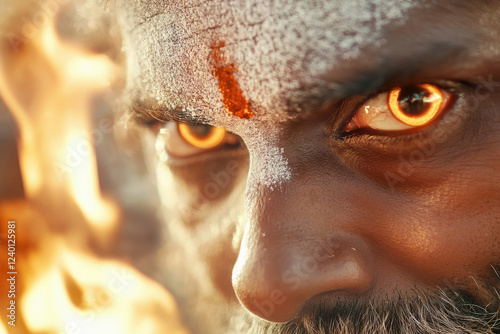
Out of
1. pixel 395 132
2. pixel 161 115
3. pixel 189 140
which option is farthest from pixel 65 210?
pixel 395 132

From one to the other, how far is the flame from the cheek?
37.6 inches

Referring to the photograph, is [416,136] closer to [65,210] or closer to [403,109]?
[403,109]

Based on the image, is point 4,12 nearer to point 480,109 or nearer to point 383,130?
point 383,130

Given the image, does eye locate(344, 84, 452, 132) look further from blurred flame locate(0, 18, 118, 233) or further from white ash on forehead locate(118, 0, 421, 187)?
blurred flame locate(0, 18, 118, 233)

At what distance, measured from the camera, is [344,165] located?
28.9 inches

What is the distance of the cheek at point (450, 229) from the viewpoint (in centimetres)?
67

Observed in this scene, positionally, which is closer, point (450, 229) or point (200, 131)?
point (450, 229)

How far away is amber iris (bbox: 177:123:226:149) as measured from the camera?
103 centimetres

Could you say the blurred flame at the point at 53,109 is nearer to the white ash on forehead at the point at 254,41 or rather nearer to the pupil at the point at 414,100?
the white ash on forehead at the point at 254,41

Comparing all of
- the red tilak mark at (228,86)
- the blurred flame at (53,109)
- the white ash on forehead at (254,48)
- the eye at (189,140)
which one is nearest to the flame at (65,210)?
the blurred flame at (53,109)

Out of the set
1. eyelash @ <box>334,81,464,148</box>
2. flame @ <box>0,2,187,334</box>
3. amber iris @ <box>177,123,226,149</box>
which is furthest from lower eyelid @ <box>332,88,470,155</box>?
flame @ <box>0,2,187,334</box>

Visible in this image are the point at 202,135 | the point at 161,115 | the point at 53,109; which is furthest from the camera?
the point at 53,109

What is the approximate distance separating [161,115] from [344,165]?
1.05 ft

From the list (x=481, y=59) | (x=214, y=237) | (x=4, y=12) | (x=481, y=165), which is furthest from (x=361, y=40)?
(x=4, y=12)
